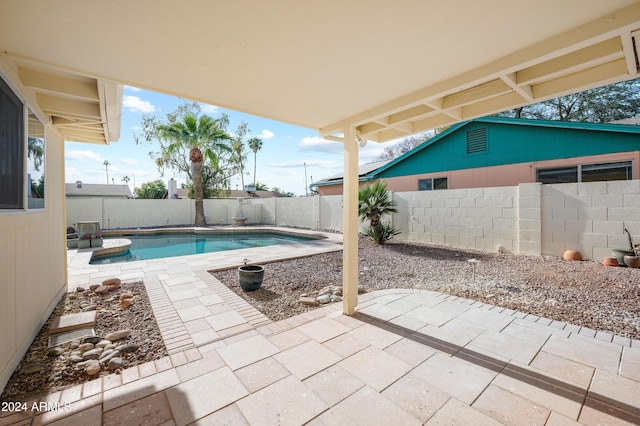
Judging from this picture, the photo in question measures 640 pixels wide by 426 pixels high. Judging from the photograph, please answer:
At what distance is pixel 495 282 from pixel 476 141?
700cm

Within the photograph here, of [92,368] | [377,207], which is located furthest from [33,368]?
[377,207]

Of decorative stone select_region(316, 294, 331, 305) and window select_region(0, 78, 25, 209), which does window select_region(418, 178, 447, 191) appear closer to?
decorative stone select_region(316, 294, 331, 305)

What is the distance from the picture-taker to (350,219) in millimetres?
3395

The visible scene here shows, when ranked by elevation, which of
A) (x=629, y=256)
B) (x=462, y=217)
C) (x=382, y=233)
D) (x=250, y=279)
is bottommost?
(x=250, y=279)

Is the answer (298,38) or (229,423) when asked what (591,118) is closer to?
(298,38)

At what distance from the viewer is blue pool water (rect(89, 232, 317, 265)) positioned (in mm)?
8711

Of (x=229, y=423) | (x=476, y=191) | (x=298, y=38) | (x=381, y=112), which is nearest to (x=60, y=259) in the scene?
(x=229, y=423)

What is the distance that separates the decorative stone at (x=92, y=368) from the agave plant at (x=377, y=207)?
23.2 ft

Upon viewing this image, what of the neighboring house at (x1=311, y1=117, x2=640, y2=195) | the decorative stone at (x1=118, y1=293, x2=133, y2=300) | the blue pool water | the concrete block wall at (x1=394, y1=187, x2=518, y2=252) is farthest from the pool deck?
the neighboring house at (x1=311, y1=117, x2=640, y2=195)

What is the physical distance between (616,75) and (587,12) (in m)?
0.83

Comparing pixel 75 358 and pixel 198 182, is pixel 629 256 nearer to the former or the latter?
pixel 75 358

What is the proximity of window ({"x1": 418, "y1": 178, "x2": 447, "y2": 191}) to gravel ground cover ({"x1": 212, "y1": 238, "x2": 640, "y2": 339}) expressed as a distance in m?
4.45

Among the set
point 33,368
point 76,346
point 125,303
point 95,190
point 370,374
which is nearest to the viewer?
point 370,374

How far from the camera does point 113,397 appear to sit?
197cm
